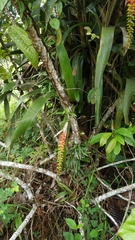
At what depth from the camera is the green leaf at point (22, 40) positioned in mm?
583

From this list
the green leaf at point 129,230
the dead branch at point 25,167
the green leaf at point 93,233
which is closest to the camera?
the green leaf at point 129,230

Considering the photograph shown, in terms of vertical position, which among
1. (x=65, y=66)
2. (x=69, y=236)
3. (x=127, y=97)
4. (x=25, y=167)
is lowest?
(x=69, y=236)

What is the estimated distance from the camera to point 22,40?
1.94 feet

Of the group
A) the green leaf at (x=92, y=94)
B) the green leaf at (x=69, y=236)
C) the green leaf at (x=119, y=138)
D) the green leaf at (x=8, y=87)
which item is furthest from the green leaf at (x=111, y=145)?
the green leaf at (x=8, y=87)

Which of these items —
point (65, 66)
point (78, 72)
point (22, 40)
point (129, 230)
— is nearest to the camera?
point (129, 230)

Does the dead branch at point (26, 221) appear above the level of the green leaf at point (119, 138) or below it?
below

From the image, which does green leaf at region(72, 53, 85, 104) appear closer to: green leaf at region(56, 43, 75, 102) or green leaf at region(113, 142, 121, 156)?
green leaf at region(56, 43, 75, 102)

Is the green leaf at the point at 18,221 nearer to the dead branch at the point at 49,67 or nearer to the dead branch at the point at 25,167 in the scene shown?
the dead branch at the point at 25,167

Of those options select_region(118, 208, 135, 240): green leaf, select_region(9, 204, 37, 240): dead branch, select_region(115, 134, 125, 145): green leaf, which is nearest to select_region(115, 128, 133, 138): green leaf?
select_region(115, 134, 125, 145): green leaf

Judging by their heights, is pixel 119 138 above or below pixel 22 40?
below

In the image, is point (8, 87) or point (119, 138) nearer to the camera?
point (119, 138)

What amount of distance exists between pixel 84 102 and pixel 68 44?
0.73 feet

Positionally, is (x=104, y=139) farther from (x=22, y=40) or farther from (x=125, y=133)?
(x=22, y=40)

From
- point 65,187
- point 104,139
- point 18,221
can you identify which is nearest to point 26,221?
point 18,221
